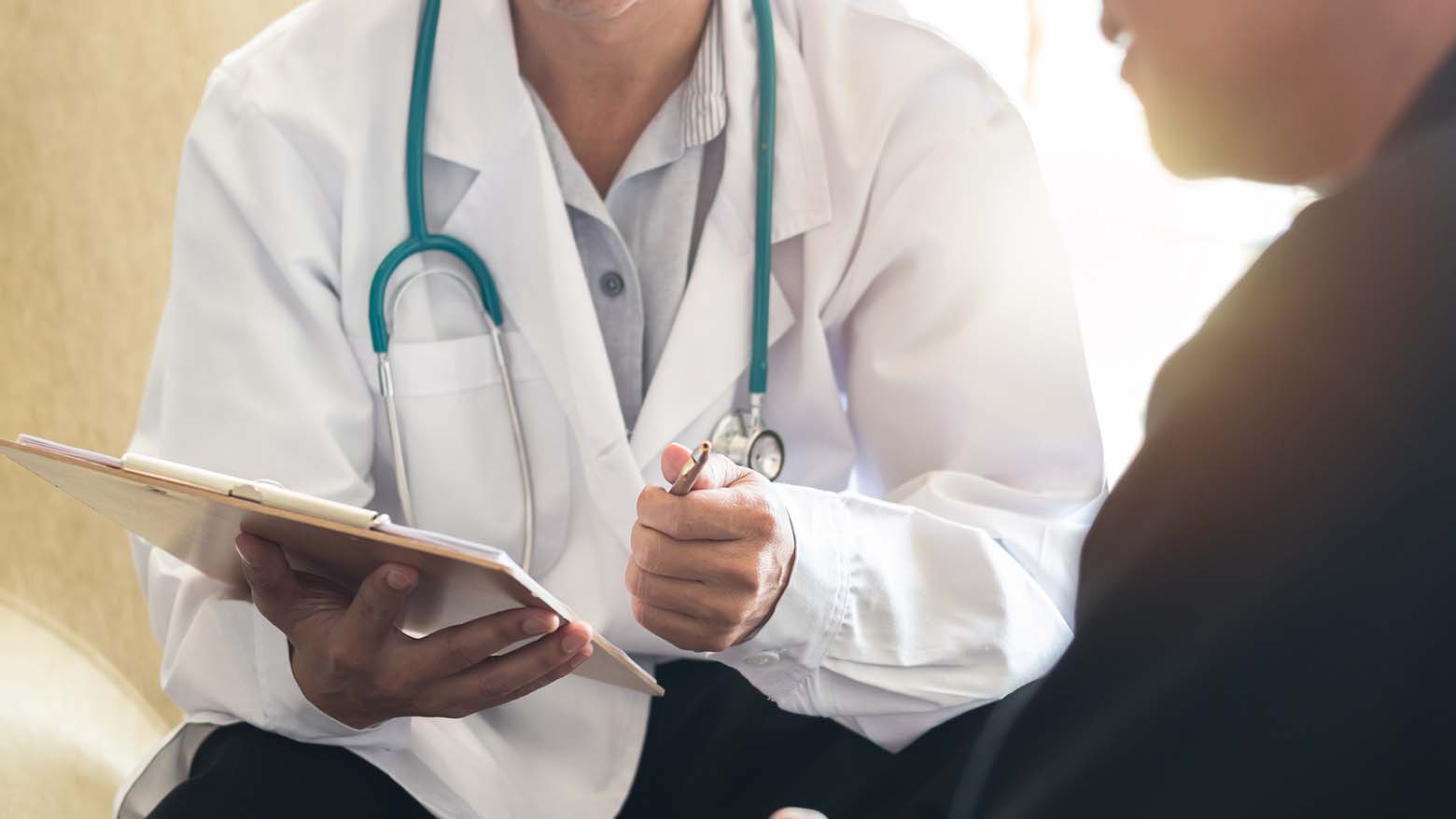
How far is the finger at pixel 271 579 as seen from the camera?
2.67 ft

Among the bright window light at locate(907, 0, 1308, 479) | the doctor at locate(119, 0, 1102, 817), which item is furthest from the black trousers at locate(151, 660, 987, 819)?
the bright window light at locate(907, 0, 1308, 479)

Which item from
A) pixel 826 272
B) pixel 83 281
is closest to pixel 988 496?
pixel 826 272

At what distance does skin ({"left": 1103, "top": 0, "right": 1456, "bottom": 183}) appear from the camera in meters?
0.48

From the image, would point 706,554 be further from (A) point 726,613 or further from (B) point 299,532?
(B) point 299,532

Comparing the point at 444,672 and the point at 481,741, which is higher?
the point at 444,672

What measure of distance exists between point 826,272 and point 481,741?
0.47m

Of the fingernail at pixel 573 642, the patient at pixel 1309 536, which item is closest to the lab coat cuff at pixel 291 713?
the fingernail at pixel 573 642

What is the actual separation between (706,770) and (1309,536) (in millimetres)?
673

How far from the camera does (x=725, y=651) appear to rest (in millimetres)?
901

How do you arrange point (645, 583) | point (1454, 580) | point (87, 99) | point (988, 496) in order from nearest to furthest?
point (1454, 580), point (645, 583), point (988, 496), point (87, 99)

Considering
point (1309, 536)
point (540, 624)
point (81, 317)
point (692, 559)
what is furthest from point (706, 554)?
point (81, 317)

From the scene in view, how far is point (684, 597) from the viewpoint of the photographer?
2.67ft

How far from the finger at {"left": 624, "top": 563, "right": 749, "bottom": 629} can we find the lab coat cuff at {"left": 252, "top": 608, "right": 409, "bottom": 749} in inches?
10.4

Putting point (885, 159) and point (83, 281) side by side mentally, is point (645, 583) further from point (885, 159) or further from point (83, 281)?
point (83, 281)
